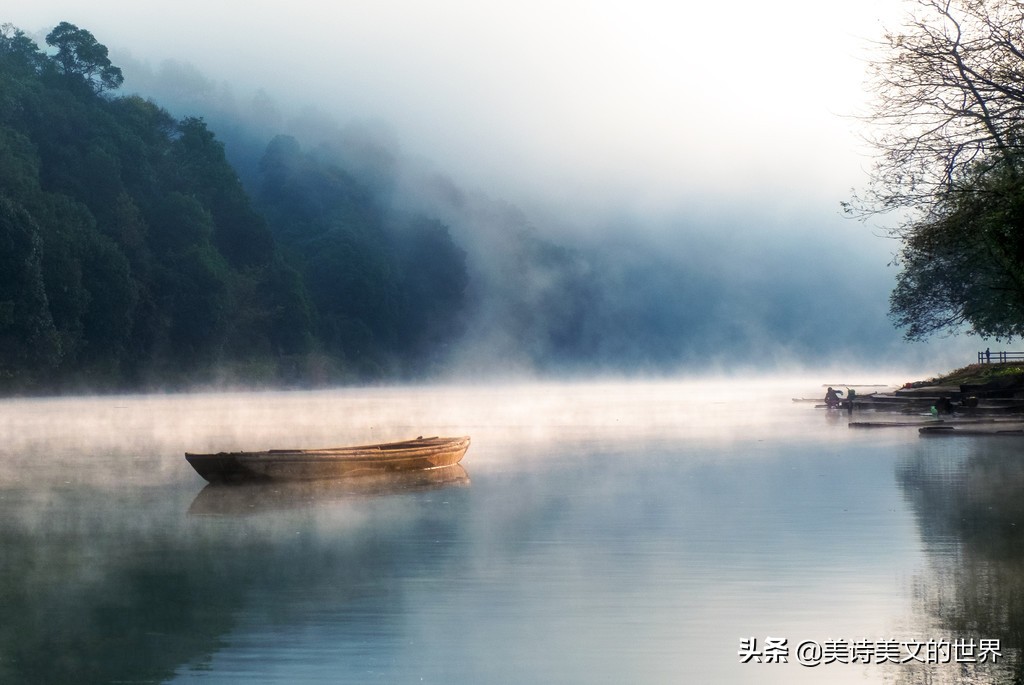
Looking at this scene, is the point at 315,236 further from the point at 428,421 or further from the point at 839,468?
the point at 839,468

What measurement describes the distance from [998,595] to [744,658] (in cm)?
425

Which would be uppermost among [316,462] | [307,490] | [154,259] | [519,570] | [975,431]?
[154,259]

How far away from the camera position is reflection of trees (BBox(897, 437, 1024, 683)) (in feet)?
43.2

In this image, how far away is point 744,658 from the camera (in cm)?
1242

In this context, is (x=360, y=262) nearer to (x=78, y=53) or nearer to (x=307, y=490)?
(x=78, y=53)

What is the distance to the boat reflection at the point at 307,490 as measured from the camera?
2698 centimetres

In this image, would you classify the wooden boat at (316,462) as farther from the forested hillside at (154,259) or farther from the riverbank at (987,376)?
the forested hillside at (154,259)

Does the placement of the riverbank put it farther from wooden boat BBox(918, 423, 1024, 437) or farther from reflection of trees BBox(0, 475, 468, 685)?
reflection of trees BBox(0, 475, 468, 685)

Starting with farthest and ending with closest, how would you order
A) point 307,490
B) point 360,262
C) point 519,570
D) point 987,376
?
1. point 360,262
2. point 987,376
3. point 307,490
4. point 519,570

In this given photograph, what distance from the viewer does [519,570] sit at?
1814cm

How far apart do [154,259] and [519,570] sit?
8748 cm

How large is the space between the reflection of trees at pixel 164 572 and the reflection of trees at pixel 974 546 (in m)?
5.93

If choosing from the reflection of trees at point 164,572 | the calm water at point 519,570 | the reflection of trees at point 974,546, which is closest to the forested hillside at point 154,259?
the calm water at point 519,570

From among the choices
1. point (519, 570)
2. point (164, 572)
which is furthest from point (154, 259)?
point (519, 570)
